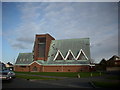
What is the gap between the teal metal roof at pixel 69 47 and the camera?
158 feet

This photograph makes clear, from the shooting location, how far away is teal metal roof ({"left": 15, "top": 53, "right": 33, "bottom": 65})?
174ft

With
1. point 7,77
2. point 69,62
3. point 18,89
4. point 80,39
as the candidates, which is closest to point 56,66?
point 69,62

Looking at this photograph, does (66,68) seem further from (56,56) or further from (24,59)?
(24,59)

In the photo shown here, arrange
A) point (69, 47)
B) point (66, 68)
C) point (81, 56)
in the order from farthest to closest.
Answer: point (69, 47) → point (81, 56) → point (66, 68)

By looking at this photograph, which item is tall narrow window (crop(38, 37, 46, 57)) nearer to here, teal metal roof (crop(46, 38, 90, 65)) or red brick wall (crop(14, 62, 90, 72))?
teal metal roof (crop(46, 38, 90, 65))

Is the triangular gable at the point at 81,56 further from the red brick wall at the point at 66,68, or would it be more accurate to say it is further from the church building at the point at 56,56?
the red brick wall at the point at 66,68

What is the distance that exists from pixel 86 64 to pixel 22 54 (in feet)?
85.8

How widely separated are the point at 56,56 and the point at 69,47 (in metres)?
5.88

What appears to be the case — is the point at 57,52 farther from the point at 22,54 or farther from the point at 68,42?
the point at 22,54

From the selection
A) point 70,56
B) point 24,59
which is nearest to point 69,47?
point 70,56

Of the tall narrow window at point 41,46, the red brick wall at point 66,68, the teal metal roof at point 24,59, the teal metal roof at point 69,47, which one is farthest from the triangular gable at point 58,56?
the teal metal roof at point 24,59

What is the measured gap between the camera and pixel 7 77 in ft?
48.2

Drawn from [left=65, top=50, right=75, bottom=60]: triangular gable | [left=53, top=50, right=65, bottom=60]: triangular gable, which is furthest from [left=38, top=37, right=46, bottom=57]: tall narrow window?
[left=65, top=50, right=75, bottom=60]: triangular gable

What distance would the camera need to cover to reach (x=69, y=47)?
52344 millimetres
